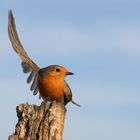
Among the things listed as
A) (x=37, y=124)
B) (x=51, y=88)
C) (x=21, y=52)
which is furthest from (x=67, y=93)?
(x=37, y=124)

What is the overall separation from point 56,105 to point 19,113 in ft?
2.17

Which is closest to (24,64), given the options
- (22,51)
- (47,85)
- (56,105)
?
(22,51)

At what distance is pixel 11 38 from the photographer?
1227cm

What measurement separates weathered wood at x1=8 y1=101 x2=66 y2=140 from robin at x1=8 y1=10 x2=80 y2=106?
2.98m

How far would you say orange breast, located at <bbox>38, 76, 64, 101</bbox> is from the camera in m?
11.4

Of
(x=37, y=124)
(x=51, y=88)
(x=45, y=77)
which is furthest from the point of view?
(x=45, y=77)

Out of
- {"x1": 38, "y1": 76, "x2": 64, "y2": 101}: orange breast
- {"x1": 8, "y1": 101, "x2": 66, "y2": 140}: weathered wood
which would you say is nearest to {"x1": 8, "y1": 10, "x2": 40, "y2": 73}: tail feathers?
{"x1": 38, "y1": 76, "x2": 64, "y2": 101}: orange breast

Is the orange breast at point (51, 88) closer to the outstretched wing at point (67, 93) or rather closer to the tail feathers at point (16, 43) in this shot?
the outstretched wing at point (67, 93)

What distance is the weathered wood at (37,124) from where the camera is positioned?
311 inches

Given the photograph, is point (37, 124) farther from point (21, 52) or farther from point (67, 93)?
point (21, 52)

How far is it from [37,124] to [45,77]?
12.6 ft

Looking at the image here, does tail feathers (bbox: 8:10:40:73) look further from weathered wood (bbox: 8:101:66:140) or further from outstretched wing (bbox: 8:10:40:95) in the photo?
weathered wood (bbox: 8:101:66:140)

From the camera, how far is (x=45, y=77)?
38.7 feet

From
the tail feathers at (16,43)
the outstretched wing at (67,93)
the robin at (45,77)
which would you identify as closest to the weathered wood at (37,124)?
the robin at (45,77)
